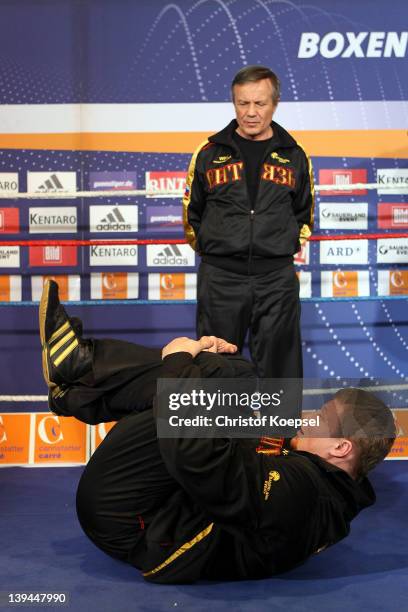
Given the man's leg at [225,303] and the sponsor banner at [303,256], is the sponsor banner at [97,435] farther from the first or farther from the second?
the sponsor banner at [303,256]

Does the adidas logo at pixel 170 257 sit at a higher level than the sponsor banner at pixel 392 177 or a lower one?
lower

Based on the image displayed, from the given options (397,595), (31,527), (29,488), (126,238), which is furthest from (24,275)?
(397,595)

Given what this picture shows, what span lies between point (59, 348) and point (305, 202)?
1496 mm

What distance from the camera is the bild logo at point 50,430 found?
3908 millimetres

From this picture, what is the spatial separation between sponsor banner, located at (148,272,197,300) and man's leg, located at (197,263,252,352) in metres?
0.92

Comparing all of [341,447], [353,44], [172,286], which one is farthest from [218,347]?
[353,44]

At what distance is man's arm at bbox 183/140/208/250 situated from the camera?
11.2 feet

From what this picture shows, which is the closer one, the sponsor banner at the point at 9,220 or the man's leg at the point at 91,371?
the man's leg at the point at 91,371

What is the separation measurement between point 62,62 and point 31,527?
2320mm

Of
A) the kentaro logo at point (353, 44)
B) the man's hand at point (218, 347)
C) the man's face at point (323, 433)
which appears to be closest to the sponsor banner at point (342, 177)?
the kentaro logo at point (353, 44)

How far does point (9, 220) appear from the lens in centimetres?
425

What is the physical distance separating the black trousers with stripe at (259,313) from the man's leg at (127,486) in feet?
3.71

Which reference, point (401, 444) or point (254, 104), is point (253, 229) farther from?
point (401, 444)

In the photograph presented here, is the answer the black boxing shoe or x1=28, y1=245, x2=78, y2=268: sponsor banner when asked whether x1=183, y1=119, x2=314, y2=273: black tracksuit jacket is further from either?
the black boxing shoe
